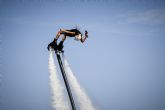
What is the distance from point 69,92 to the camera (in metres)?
14.9

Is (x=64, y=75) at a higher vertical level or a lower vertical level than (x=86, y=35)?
lower

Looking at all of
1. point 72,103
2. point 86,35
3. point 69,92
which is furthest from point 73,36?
point 72,103

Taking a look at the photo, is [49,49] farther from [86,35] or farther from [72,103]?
[72,103]

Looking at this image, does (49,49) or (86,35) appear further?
(49,49)

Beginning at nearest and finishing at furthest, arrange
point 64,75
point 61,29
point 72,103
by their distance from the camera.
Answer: point 61,29
point 64,75
point 72,103

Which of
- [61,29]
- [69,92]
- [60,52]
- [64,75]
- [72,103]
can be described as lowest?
[72,103]

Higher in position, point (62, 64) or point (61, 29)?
point (61, 29)

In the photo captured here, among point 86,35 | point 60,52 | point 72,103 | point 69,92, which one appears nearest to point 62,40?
point 60,52

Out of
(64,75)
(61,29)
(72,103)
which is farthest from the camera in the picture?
(72,103)

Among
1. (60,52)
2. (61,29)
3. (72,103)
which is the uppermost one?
(61,29)

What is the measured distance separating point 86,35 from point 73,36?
92cm

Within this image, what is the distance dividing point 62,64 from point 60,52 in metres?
0.93

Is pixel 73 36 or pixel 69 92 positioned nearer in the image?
pixel 73 36

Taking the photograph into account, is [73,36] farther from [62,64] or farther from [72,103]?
[72,103]
